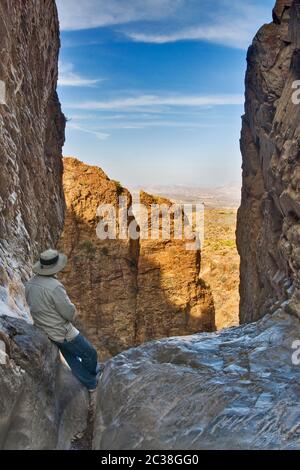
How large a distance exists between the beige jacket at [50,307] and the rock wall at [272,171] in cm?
448

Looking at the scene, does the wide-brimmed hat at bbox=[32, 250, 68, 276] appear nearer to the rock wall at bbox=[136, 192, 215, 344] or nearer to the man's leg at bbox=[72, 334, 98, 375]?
the man's leg at bbox=[72, 334, 98, 375]

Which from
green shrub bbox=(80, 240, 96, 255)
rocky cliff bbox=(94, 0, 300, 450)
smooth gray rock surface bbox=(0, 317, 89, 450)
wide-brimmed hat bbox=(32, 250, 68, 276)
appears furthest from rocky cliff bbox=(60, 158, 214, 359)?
wide-brimmed hat bbox=(32, 250, 68, 276)

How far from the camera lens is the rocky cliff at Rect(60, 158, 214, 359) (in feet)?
100

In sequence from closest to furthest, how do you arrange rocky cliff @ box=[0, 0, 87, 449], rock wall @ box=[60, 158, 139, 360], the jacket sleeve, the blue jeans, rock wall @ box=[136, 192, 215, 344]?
rocky cliff @ box=[0, 0, 87, 449], the jacket sleeve, the blue jeans, rock wall @ box=[60, 158, 139, 360], rock wall @ box=[136, 192, 215, 344]

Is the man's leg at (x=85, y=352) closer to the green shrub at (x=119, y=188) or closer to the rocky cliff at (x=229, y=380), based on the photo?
the rocky cliff at (x=229, y=380)

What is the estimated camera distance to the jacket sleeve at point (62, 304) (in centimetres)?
730

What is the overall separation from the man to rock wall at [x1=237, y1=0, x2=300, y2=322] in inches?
169

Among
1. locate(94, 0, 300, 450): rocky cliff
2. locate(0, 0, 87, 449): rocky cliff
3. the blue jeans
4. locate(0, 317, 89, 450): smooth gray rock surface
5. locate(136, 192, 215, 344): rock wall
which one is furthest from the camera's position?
locate(136, 192, 215, 344): rock wall

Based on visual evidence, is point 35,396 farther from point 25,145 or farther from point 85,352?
point 25,145

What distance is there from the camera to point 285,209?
10648 millimetres

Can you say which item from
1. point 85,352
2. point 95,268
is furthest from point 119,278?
point 85,352

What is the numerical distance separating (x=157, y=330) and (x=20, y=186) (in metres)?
22.1

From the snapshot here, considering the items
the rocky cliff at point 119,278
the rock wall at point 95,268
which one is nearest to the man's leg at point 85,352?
the rocky cliff at point 119,278
